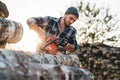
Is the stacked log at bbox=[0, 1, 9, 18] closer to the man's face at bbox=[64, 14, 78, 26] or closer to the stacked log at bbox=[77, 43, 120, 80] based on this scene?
the man's face at bbox=[64, 14, 78, 26]

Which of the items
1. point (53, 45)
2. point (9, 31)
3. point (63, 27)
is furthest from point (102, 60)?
point (9, 31)

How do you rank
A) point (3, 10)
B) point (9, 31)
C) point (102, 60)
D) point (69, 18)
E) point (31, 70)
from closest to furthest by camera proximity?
point (31, 70)
point (9, 31)
point (3, 10)
point (69, 18)
point (102, 60)

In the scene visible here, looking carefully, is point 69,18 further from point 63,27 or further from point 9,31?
point 9,31

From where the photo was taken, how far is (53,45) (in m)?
4.09

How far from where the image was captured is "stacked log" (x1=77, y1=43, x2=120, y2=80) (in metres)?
11.6

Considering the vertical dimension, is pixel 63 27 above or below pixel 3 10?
below

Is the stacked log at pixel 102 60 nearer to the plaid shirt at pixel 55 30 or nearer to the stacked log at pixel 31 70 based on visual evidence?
the plaid shirt at pixel 55 30

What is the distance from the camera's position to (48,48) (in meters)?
4.04

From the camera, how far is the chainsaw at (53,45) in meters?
4.03

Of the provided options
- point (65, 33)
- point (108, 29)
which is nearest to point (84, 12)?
point (108, 29)

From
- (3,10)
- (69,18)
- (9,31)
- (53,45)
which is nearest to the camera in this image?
(9,31)

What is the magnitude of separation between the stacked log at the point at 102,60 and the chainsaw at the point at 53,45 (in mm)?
7345

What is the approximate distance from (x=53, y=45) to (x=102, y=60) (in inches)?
312

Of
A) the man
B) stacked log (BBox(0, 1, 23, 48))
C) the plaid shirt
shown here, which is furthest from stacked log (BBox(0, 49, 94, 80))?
the plaid shirt
